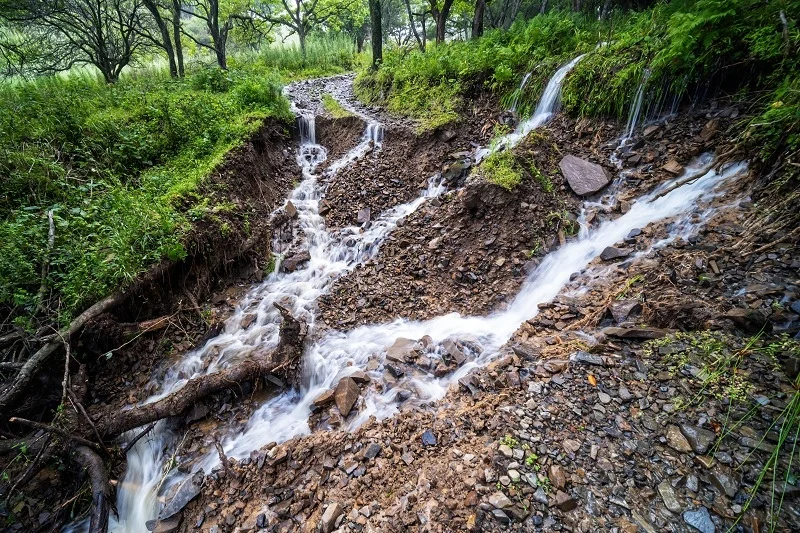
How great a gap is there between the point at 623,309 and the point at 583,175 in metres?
2.65

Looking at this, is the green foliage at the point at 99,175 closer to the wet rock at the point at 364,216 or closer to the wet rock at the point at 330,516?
the wet rock at the point at 364,216

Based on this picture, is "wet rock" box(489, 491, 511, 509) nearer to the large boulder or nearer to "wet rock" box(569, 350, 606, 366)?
"wet rock" box(569, 350, 606, 366)

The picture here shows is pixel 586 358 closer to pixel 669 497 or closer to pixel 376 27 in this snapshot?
pixel 669 497

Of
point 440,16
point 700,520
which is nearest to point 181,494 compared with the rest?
point 700,520

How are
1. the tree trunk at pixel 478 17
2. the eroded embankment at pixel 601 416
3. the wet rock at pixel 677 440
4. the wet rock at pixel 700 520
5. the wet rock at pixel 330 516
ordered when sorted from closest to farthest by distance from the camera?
the wet rock at pixel 700 520 < the eroded embankment at pixel 601 416 < the wet rock at pixel 677 440 < the wet rock at pixel 330 516 < the tree trunk at pixel 478 17

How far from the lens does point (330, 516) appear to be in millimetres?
2588

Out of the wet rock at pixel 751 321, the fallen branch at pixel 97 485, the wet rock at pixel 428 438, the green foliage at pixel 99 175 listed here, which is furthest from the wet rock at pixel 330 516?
the green foliage at pixel 99 175

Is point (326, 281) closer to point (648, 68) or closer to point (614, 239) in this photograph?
point (614, 239)

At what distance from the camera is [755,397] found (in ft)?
7.84

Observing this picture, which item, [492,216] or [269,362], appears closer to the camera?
[269,362]

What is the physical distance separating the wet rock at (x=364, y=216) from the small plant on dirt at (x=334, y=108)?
12.3 feet

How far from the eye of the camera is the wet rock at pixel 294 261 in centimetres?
617

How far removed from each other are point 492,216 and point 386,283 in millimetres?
1977

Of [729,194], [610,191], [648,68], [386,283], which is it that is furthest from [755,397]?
[648,68]
